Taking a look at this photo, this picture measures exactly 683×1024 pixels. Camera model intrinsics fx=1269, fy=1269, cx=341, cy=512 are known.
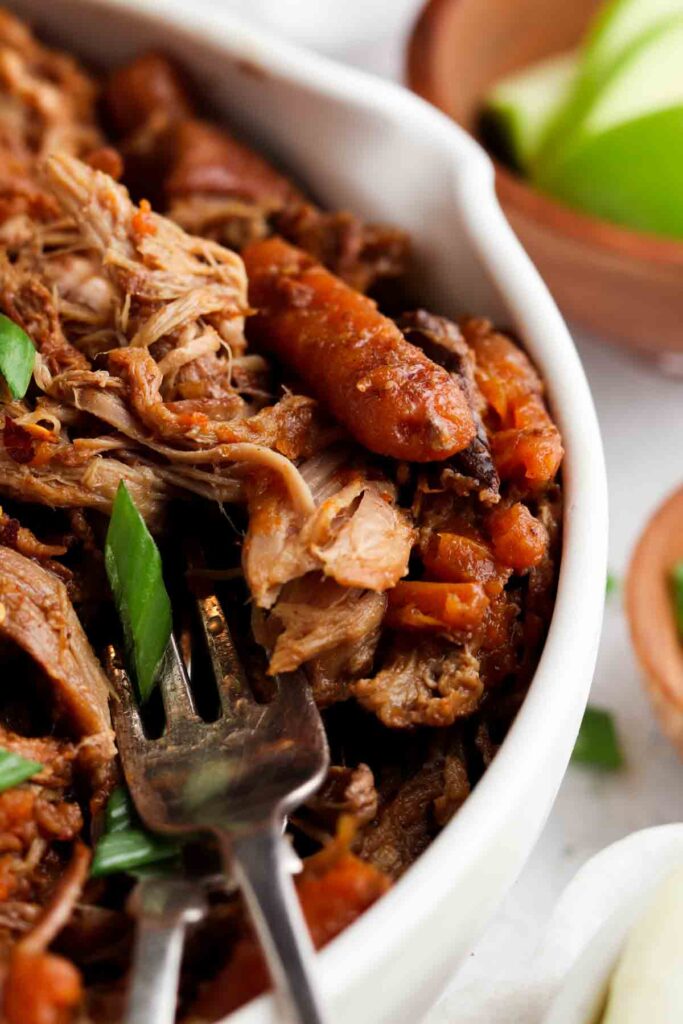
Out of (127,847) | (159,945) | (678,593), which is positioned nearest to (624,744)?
(678,593)

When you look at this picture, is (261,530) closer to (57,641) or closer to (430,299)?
(57,641)

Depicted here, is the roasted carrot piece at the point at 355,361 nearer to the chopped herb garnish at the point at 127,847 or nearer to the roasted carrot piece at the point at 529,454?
the roasted carrot piece at the point at 529,454

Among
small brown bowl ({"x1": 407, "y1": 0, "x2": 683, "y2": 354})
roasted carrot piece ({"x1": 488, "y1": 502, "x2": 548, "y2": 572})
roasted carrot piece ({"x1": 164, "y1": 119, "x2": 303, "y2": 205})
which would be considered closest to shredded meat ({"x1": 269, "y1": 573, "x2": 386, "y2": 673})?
roasted carrot piece ({"x1": 488, "y1": 502, "x2": 548, "y2": 572})

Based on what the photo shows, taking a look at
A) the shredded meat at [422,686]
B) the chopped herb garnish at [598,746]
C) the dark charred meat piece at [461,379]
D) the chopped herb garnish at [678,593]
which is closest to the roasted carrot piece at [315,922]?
the shredded meat at [422,686]

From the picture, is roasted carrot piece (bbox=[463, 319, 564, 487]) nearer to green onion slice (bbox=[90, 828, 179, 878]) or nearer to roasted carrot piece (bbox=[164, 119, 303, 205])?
roasted carrot piece (bbox=[164, 119, 303, 205])

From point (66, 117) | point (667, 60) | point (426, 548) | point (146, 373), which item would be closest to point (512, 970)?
point (426, 548)
